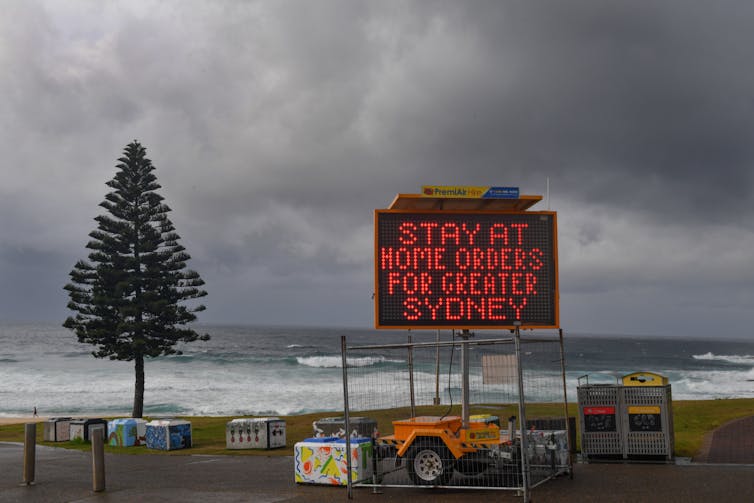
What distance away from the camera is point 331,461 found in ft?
38.2

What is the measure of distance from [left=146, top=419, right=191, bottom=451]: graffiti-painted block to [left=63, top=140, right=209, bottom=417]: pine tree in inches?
486

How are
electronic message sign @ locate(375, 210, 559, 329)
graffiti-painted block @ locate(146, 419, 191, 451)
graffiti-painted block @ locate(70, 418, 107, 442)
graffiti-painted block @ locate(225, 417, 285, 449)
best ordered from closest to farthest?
electronic message sign @ locate(375, 210, 559, 329), graffiti-painted block @ locate(225, 417, 285, 449), graffiti-painted block @ locate(146, 419, 191, 451), graffiti-painted block @ locate(70, 418, 107, 442)

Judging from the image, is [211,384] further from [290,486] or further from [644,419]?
[644,419]

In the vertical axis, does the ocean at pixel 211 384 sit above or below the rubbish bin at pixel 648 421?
below

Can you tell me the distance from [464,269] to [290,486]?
441 centimetres

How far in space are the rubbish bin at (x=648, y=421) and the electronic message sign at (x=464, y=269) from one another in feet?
10.2

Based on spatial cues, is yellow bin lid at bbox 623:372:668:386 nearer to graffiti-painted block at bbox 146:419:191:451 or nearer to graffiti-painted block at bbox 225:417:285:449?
graffiti-painted block at bbox 225:417:285:449

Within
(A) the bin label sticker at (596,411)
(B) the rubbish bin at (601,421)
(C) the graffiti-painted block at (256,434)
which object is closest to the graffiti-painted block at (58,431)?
(C) the graffiti-painted block at (256,434)

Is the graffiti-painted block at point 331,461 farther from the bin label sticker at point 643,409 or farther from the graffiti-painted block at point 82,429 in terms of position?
the graffiti-painted block at point 82,429

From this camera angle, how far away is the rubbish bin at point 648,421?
13.3 m

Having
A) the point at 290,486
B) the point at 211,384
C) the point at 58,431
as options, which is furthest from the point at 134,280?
the point at 211,384

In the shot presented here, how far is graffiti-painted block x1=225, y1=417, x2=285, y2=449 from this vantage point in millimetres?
17375

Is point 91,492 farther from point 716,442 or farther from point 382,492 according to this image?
point 716,442

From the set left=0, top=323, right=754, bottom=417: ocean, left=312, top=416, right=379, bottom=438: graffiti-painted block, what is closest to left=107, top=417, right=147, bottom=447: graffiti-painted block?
left=312, top=416, right=379, bottom=438: graffiti-painted block
